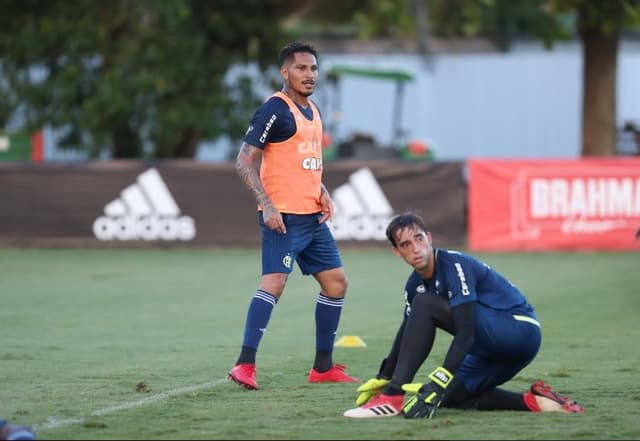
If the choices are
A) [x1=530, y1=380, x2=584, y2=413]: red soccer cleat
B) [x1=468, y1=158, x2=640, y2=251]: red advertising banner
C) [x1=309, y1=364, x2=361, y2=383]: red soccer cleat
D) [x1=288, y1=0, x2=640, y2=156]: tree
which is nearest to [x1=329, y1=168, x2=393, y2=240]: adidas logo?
[x1=468, y1=158, x2=640, y2=251]: red advertising banner

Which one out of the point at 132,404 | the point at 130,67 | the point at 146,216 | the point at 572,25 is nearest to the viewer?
the point at 132,404

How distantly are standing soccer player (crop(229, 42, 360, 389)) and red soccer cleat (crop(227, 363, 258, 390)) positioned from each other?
10 centimetres

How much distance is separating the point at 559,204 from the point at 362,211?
10.6ft

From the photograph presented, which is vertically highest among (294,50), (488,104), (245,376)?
(294,50)

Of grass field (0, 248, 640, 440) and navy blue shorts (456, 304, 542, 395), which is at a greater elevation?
navy blue shorts (456, 304, 542, 395)

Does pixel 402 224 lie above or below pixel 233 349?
above

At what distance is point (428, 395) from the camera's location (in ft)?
22.5

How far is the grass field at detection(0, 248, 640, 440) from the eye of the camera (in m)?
6.73

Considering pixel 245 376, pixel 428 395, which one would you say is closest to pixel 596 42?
pixel 245 376

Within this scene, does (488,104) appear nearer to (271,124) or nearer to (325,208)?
(325,208)

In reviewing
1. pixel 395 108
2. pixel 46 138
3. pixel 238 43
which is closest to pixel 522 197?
pixel 238 43

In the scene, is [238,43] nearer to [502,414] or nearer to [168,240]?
[168,240]

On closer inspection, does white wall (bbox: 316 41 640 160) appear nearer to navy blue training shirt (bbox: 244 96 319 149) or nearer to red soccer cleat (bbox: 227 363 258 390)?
navy blue training shirt (bbox: 244 96 319 149)

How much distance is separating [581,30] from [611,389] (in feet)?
60.5
